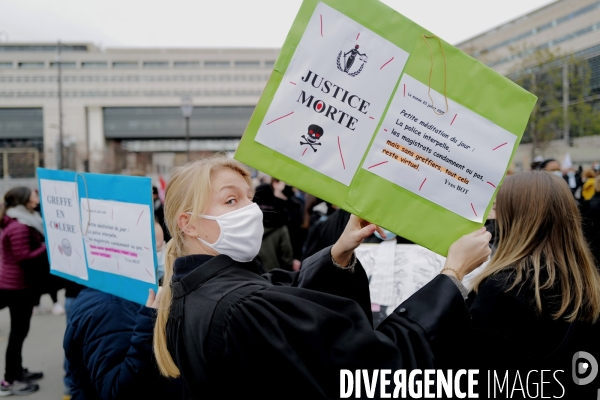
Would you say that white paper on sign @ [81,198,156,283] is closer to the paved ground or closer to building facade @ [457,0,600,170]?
the paved ground

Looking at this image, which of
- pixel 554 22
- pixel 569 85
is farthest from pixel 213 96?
pixel 569 85

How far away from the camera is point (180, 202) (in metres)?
1.72

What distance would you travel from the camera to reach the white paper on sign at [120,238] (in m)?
2.26

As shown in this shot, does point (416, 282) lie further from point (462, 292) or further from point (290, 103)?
point (290, 103)

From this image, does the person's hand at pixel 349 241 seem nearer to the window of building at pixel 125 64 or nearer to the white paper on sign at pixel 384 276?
the white paper on sign at pixel 384 276

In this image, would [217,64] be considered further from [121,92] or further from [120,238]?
[120,238]

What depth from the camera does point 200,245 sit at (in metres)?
1.68

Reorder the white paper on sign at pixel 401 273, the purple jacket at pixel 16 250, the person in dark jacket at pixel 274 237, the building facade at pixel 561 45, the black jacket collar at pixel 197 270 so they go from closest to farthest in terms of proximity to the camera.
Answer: the black jacket collar at pixel 197 270, the white paper on sign at pixel 401 273, the purple jacket at pixel 16 250, the person in dark jacket at pixel 274 237, the building facade at pixel 561 45

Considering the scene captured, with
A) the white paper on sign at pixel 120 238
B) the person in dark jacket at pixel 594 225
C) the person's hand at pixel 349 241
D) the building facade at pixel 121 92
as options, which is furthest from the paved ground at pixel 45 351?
the building facade at pixel 121 92

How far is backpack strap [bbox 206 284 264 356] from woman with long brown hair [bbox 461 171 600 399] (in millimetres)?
991

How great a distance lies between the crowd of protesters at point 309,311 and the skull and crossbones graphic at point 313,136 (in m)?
0.35

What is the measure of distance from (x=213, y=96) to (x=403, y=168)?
6856 centimetres

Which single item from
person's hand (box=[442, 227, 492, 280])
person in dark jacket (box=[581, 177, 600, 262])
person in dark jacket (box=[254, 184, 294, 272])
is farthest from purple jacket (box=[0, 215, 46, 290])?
person in dark jacket (box=[581, 177, 600, 262])

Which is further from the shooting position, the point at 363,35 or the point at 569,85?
the point at 569,85
